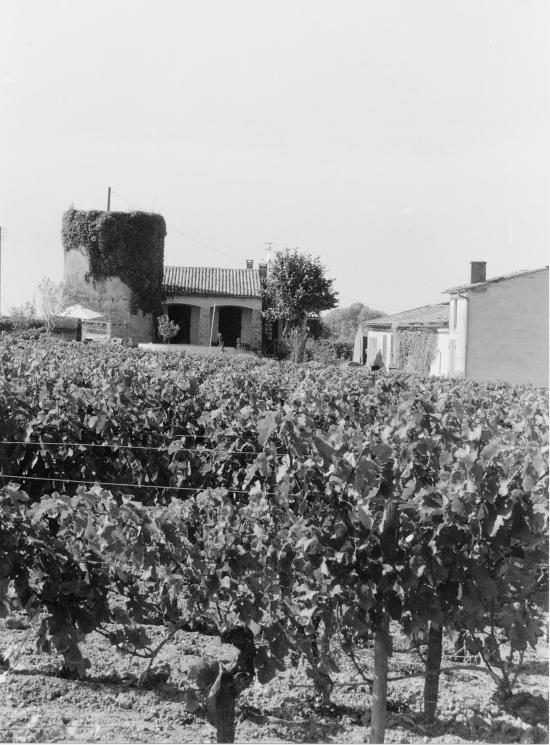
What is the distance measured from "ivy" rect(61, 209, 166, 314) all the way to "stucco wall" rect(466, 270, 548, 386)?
17252 mm

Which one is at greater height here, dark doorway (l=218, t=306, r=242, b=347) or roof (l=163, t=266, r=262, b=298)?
roof (l=163, t=266, r=262, b=298)

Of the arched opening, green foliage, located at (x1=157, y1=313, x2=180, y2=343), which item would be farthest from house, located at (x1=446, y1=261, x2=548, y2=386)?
the arched opening

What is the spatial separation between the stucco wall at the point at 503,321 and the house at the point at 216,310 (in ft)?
49.6

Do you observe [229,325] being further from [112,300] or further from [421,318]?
[421,318]

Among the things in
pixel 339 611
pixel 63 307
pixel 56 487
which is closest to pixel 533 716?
pixel 339 611

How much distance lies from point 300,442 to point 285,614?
733 millimetres

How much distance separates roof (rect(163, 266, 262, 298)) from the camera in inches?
1483

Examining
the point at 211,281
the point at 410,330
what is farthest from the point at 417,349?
the point at 211,281

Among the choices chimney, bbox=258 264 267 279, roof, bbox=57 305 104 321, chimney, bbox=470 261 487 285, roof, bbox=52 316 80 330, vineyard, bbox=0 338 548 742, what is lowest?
vineyard, bbox=0 338 548 742

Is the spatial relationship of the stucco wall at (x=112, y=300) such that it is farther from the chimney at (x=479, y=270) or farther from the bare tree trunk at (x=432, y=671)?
the bare tree trunk at (x=432, y=671)

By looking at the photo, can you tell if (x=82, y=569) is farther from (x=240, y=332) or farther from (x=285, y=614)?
(x=240, y=332)

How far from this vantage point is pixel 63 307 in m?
34.6

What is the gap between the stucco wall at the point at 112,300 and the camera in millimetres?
35688

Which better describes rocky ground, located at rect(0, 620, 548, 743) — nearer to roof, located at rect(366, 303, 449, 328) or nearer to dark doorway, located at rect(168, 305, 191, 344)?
roof, located at rect(366, 303, 449, 328)
